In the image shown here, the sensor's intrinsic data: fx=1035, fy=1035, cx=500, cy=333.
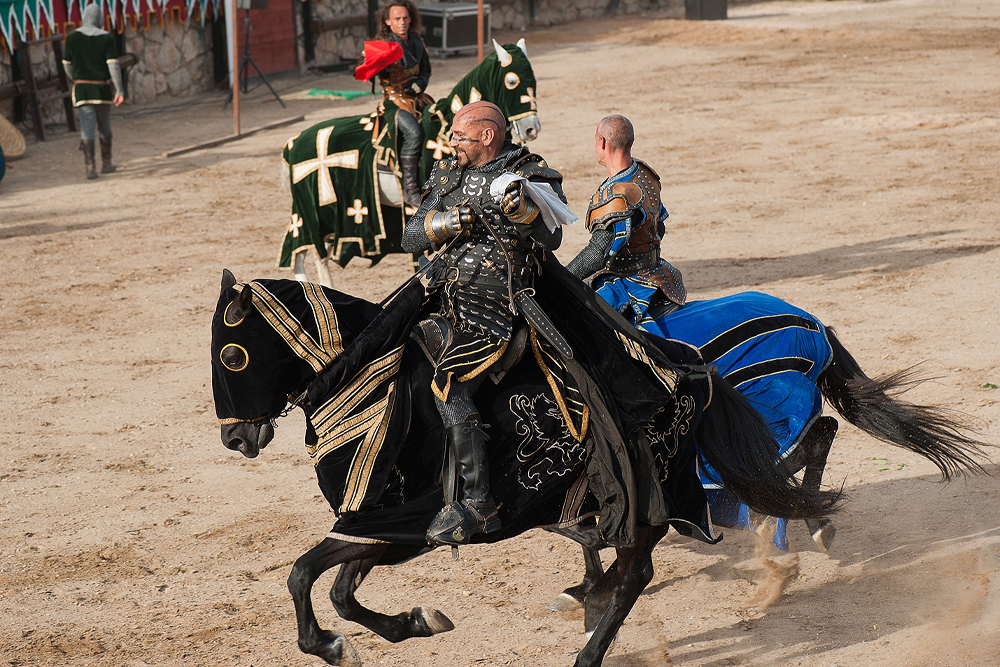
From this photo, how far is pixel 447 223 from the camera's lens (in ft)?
12.2

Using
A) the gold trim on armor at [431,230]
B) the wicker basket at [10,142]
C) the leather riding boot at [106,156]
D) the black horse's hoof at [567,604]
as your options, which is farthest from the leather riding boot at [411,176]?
the wicker basket at [10,142]

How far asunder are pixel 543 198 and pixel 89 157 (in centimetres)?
1149

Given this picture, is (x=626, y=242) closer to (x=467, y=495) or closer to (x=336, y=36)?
(x=467, y=495)

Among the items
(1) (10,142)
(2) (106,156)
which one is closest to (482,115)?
(2) (106,156)

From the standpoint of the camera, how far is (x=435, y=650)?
428 centimetres

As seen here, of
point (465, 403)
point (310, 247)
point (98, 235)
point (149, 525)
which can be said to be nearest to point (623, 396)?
point (465, 403)

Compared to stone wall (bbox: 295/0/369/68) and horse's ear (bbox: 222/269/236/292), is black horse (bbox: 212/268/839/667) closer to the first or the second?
horse's ear (bbox: 222/269/236/292)

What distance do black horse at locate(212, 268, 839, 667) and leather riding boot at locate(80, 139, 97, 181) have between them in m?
11.1

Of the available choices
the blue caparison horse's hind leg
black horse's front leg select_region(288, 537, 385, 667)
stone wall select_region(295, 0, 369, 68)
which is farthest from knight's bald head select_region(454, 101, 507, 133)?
stone wall select_region(295, 0, 369, 68)

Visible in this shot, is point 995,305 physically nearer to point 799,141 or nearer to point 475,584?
point 475,584

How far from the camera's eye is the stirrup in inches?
144

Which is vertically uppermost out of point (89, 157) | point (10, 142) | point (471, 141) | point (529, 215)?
point (471, 141)

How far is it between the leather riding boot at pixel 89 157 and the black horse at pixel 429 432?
11055 millimetres

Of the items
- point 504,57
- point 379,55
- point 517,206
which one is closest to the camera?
point 517,206
